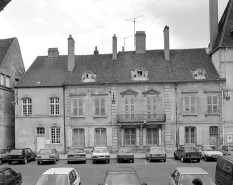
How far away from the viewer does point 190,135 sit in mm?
38125

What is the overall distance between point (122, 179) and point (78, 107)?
28.0 metres

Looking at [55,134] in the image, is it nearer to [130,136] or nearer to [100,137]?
[100,137]

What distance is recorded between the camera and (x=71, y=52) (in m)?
41.3

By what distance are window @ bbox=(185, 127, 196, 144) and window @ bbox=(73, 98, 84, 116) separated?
39.1 ft

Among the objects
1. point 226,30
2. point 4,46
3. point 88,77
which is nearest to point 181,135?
point 88,77

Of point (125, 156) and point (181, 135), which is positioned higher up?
point (181, 135)

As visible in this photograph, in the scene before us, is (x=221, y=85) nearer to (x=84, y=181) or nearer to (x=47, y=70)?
(x=47, y=70)

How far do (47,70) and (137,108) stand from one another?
12085 mm

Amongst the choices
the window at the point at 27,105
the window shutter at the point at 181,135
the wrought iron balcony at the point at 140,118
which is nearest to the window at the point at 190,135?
the window shutter at the point at 181,135

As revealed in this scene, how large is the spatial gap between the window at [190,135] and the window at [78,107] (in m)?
11.9

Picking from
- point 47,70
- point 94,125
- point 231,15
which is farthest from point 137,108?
point 231,15

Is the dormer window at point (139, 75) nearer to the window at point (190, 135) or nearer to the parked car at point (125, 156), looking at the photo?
the window at point (190, 135)

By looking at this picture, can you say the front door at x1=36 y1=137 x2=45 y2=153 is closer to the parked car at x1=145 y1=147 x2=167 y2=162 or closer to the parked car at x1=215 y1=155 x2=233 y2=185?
the parked car at x1=145 y1=147 x2=167 y2=162

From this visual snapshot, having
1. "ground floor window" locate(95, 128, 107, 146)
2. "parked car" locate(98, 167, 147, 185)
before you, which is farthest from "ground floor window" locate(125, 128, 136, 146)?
"parked car" locate(98, 167, 147, 185)
